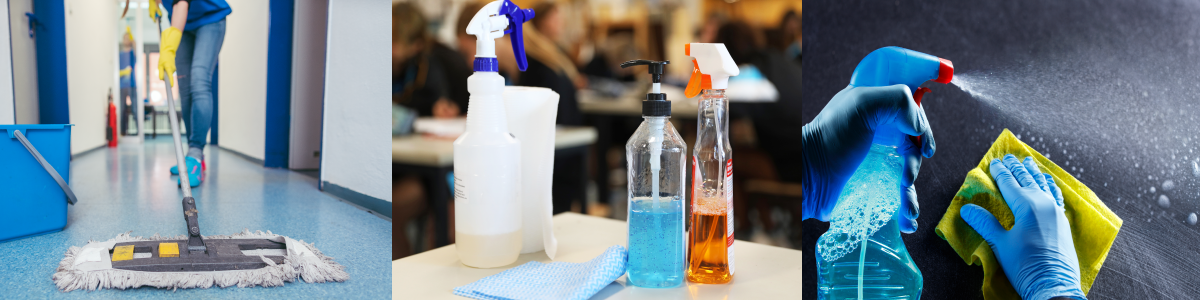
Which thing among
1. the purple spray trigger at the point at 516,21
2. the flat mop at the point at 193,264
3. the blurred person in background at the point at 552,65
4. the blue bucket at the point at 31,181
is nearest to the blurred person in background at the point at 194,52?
the blue bucket at the point at 31,181

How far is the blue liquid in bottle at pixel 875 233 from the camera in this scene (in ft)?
1.78

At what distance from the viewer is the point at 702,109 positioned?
503 millimetres

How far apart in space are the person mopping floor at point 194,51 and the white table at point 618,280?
1.20 m

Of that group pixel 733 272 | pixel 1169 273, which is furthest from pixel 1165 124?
pixel 733 272

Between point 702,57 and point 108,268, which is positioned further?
point 108,268

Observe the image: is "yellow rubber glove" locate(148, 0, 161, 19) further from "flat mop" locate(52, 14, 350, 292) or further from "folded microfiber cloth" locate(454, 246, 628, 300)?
"folded microfiber cloth" locate(454, 246, 628, 300)

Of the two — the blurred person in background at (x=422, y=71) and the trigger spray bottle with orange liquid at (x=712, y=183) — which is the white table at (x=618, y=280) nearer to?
the trigger spray bottle with orange liquid at (x=712, y=183)

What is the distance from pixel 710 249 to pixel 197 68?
1620 mm

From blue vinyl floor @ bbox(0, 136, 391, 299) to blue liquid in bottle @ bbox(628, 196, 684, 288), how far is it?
52 cm

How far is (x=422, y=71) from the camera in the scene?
32.0 inches

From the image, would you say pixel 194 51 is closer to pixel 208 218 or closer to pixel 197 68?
pixel 197 68

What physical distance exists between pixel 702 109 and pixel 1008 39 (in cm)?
49

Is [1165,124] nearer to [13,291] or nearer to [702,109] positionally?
[702,109]

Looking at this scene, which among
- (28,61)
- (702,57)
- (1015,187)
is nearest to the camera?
(702,57)
